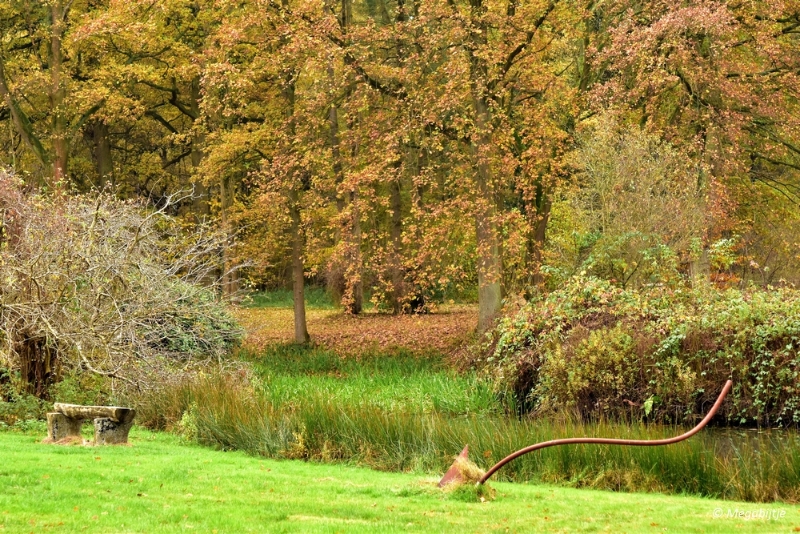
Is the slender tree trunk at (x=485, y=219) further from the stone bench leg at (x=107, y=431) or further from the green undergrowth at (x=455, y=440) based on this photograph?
the stone bench leg at (x=107, y=431)

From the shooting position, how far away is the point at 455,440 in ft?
33.6

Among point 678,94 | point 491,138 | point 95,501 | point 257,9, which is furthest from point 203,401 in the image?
point 678,94

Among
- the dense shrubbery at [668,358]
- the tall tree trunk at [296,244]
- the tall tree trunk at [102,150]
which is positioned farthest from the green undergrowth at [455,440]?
the tall tree trunk at [102,150]

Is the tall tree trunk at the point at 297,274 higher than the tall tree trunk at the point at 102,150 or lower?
lower

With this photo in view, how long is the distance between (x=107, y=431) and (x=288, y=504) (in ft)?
12.7

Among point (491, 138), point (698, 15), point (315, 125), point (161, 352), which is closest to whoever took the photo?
point (161, 352)

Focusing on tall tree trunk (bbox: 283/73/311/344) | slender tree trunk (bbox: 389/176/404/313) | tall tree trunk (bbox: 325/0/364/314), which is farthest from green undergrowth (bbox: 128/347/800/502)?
slender tree trunk (bbox: 389/176/404/313)

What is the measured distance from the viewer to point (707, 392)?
1399 centimetres

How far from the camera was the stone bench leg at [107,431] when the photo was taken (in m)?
10.1

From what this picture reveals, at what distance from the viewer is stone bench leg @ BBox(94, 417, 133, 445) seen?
10.1m

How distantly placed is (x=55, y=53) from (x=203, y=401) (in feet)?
49.8

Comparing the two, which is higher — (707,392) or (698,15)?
(698,15)

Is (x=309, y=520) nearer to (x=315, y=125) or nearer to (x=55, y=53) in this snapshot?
(x=315, y=125)

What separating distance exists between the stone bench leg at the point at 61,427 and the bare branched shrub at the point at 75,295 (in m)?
2.32
